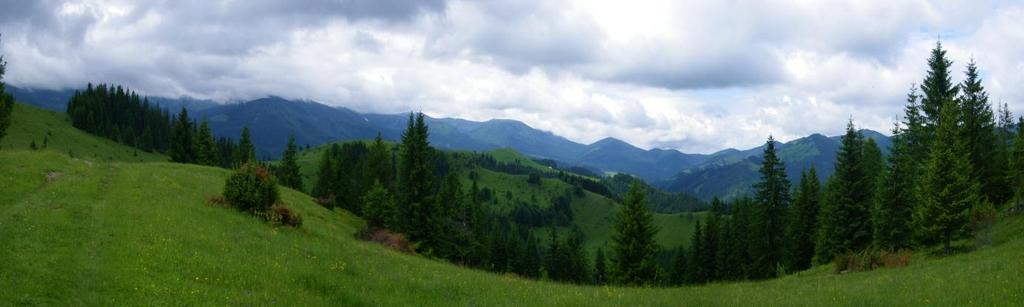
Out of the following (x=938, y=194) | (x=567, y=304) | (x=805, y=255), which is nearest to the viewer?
(x=567, y=304)

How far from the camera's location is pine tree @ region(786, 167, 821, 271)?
6988cm

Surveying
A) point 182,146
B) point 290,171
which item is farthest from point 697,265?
point 182,146

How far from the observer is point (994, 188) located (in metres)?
56.9

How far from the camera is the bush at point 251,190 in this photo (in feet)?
111

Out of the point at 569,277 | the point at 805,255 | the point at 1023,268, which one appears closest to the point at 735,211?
the point at 805,255

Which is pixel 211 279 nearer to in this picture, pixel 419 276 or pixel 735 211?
pixel 419 276

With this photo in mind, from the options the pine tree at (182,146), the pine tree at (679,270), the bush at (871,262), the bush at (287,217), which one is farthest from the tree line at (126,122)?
the bush at (871,262)

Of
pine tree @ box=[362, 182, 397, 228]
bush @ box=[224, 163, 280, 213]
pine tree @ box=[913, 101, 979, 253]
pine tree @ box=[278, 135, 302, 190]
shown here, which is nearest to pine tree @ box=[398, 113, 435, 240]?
pine tree @ box=[362, 182, 397, 228]

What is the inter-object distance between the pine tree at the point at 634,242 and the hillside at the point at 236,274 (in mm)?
27167

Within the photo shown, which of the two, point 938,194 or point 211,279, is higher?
point 938,194

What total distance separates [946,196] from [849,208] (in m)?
19.5

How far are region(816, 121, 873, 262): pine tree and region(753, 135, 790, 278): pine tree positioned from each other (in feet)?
37.2

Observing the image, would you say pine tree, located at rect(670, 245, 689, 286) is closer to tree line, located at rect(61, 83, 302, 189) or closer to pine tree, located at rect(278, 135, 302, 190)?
pine tree, located at rect(278, 135, 302, 190)

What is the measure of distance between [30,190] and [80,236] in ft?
58.7
